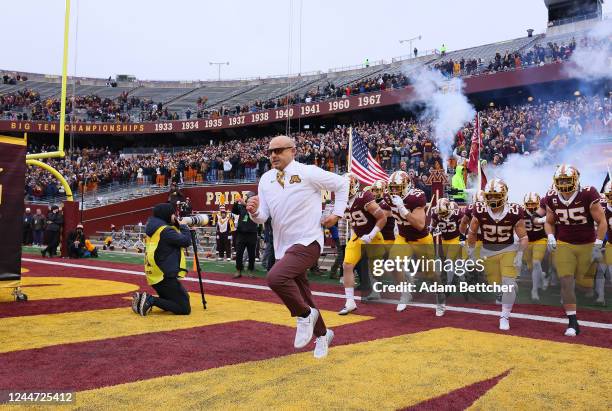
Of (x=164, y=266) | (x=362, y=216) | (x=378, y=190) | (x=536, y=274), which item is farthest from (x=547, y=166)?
(x=164, y=266)

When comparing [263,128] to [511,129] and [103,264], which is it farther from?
[103,264]

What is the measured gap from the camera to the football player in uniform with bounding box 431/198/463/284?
30.3ft

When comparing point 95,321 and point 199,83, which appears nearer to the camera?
point 95,321

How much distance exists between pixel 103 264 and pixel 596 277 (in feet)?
39.5

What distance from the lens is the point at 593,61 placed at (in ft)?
74.4

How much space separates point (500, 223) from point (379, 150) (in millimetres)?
14137

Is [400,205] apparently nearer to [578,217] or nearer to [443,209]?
[443,209]

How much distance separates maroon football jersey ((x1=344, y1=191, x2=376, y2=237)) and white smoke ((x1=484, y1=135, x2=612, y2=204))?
8778 mm

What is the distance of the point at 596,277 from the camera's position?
29.7 feet

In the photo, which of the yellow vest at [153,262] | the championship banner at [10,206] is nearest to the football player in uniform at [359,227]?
the yellow vest at [153,262]

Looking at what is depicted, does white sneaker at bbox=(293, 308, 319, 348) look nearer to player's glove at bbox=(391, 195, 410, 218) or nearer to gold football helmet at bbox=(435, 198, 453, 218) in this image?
player's glove at bbox=(391, 195, 410, 218)

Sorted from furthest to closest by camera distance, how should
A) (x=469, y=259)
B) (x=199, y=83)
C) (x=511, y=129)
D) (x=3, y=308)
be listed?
1. (x=199, y=83)
2. (x=511, y=129)
3. (x=469, y=259)
4. (x=3, y=308)

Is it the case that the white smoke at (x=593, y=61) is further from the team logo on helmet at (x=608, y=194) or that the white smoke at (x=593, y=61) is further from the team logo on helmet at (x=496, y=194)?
the team logo on helmet at (x=496, y=194)

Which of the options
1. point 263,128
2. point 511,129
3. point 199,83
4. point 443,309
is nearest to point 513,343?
point 443,309
